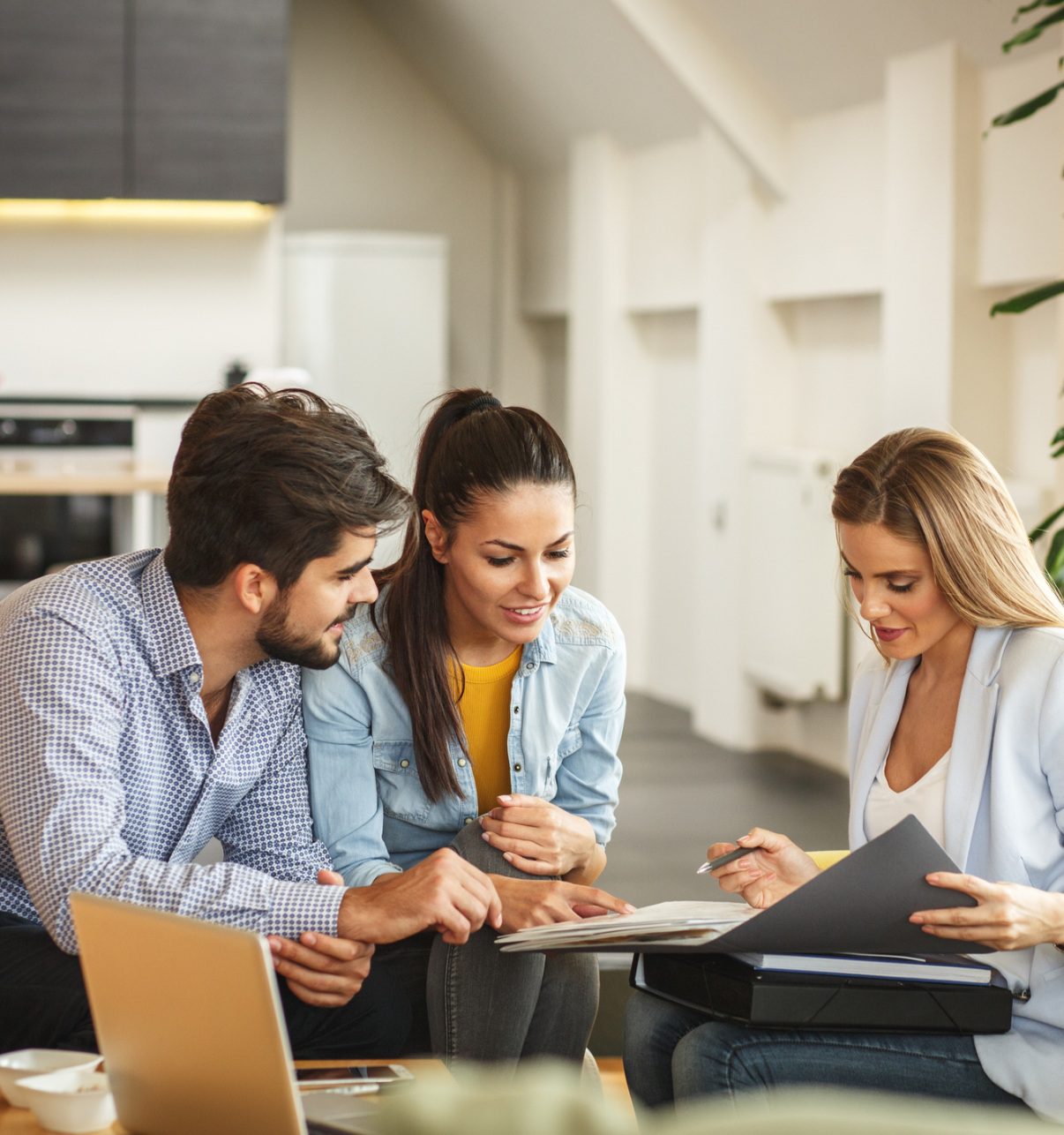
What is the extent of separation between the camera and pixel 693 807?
14.6ft

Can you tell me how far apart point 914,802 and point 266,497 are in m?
0.78

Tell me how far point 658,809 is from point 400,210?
4.36m

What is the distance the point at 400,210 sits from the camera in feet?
25.8

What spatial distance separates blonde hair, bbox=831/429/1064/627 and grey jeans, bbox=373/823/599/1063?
0.57 metres

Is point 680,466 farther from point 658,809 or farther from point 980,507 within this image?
point 980,507

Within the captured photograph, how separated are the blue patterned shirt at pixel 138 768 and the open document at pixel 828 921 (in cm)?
29

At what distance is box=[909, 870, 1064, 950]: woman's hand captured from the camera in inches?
54.9

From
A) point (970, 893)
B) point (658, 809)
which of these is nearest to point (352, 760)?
point (970, 893)

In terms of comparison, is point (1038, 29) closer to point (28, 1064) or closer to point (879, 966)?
point (879, 966)

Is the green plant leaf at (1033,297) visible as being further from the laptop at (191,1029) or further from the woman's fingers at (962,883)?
the laptop at (191,1029)

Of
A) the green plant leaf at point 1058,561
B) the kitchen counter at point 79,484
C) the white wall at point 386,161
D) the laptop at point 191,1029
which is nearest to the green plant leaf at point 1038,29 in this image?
the green plant leaf at point 1058,561

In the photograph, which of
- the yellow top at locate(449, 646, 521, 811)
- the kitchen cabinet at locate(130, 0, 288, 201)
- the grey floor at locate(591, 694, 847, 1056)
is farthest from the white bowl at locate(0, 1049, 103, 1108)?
the kitchen cabinet at locate(130, 0, 288, 201)

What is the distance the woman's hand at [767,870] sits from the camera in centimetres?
169

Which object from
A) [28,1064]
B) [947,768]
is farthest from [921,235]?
[28,1064]
